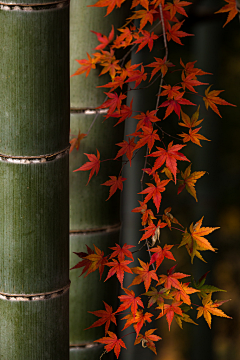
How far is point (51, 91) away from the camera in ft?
3.80

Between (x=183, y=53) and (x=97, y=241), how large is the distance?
3.24 ft

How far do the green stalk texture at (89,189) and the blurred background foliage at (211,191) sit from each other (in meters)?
0.31

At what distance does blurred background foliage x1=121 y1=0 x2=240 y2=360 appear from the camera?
1936 millimetres

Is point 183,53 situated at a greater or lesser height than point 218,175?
greater

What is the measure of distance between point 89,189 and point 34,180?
546mm

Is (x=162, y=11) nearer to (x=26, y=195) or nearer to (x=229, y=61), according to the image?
(x=229, y=61)

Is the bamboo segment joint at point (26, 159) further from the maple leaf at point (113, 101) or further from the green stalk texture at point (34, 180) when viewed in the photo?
the maple leaf at point (113, 101)

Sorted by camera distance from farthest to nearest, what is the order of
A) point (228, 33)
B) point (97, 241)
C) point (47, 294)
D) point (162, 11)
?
point (228, 33)
point (97, 241)
point (162, 11)
point (47, 294)

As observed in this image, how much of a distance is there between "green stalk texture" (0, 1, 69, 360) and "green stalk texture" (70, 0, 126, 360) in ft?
1.45

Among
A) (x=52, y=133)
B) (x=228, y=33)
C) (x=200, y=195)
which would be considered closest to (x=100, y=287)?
(x=200, y=195)

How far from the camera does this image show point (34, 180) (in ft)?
3.90

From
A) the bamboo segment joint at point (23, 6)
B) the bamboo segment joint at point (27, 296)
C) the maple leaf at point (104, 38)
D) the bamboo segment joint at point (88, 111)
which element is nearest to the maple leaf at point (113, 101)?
the bamboo segment joint at point (88, 111)

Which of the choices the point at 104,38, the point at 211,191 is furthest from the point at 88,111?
the point at 211,191

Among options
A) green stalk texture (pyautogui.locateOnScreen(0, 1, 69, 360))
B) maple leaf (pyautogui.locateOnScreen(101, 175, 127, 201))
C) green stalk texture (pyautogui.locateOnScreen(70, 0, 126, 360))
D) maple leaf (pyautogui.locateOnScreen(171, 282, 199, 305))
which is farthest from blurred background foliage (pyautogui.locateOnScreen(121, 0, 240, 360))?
green stalk texture (pyautogui.locateOnScreen(0, 1, 69, 360))
